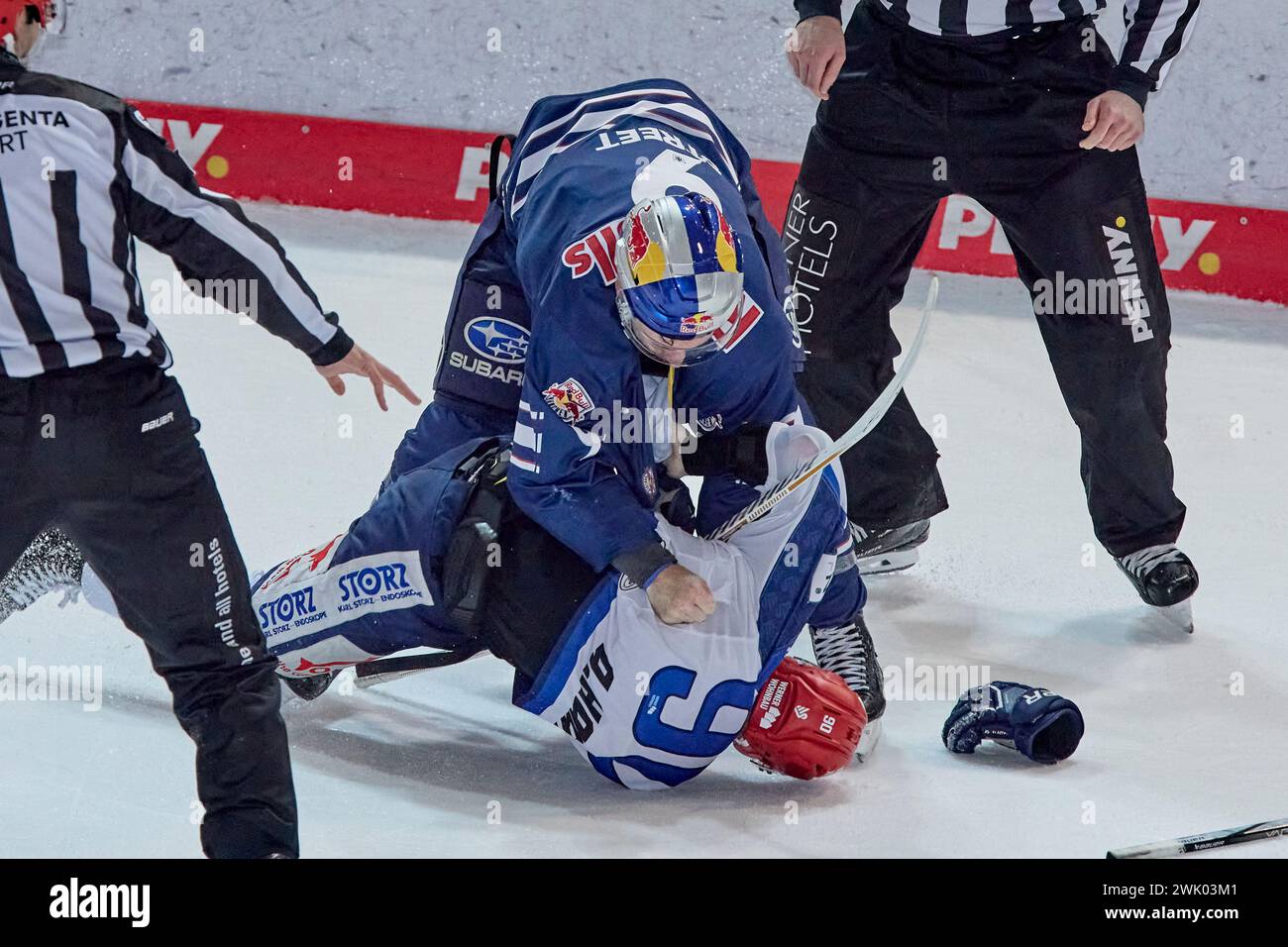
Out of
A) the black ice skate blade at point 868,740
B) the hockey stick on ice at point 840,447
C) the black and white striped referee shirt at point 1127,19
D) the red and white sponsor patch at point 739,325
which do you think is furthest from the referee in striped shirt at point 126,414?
the black and white striped referee shirt at point 1127,19

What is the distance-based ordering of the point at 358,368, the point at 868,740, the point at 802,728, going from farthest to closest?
1. the point at 868,740
2. the point at 802,728
3. the point at 358,368

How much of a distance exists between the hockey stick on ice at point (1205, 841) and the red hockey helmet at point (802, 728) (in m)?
0.42

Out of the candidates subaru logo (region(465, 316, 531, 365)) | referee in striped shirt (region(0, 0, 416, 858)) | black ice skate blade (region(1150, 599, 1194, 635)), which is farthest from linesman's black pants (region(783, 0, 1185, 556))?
referee in striped shirt (region(0, 0, 416, 858))

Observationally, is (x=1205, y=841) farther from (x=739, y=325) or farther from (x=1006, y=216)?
(x=1006, y=216)

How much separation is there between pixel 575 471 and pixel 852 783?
2.02 feet

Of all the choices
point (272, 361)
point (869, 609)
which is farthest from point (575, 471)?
point (272, 361)

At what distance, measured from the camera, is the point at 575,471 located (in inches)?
100.0

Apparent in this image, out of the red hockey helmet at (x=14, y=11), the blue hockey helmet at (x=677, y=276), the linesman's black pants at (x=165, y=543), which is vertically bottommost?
the linesman's black pants at (x=165, y=543)

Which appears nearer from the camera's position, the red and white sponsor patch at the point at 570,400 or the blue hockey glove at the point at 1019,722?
the red and white sponsor patch at the point at 570,400

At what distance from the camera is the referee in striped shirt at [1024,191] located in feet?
10.5

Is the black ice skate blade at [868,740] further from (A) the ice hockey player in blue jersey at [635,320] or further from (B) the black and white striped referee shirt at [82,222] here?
(B) the black and white striped referee shirt at [82,222]

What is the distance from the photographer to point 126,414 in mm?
2162

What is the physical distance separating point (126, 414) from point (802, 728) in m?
1.03

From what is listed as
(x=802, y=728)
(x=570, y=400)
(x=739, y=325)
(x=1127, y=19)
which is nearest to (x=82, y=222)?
(x=570, y=400)
